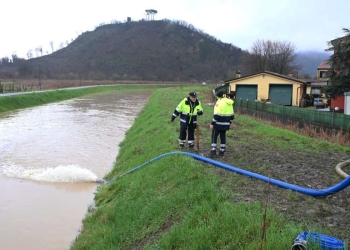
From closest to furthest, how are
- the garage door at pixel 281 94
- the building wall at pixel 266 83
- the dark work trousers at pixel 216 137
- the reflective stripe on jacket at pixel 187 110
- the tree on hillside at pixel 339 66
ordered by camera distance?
the dark work trousers at pixel 216 137 → the reflective stripe on jacket at pixel 187 110 → the tree on hillside at pixel 339 66 → the building wall at pixel 266 83 → the garage door at pixel 281 94

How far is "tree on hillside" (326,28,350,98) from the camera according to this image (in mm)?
24531

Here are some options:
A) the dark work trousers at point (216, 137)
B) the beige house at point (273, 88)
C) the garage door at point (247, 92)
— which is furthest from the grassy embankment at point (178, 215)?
the garage door at point (247, 92)

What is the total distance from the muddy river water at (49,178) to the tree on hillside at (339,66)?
52.2 feet

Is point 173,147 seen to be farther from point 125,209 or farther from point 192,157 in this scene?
point 125,209

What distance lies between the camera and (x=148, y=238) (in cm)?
598

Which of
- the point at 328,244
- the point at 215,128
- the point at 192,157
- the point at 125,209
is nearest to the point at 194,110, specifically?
the point at 215,128

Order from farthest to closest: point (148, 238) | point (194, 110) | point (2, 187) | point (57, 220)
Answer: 1. point (2, 187)
2. point (194, 110)
3. point (57, 220)
4. point (148, 238)

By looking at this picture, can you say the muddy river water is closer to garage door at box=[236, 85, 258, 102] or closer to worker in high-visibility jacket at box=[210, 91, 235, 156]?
worker in high-visibility jacket at box=[210, 91, 235, 156]

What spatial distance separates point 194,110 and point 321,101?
94.6 feet

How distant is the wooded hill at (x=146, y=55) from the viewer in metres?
132

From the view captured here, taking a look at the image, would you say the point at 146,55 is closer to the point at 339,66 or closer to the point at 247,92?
the point at 247,92

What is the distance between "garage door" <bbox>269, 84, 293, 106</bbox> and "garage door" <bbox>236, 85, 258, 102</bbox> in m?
1.94

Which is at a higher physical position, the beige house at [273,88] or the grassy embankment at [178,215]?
the beige house at [273,88]

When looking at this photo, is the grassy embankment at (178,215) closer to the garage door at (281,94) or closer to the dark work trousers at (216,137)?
the dark work trousers at (216,137)
